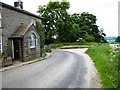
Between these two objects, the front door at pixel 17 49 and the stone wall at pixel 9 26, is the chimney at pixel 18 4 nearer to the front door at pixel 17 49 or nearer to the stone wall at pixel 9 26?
the stone wall at pixel 9 26

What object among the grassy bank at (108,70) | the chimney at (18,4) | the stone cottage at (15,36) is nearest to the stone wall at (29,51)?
the stone cottage at (15,36)

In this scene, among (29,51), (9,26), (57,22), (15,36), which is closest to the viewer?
(9,26)

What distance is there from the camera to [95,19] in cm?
8900

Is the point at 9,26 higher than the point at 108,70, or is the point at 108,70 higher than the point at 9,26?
the point at 9,26

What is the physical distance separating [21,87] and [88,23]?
74.9 m

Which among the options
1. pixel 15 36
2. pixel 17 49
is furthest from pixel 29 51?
pixel 15 36

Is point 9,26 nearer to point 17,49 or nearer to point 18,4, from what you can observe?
point 17,49

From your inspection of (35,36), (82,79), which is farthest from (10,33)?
(82,79)

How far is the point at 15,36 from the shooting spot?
26.0 m

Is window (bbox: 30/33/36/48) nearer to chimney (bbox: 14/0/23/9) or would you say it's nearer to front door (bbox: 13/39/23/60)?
front door (bbox: 13/39/23/60)

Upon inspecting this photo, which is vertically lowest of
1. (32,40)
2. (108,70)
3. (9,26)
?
(108,70)

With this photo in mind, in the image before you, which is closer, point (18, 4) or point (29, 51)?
point (29, 51)

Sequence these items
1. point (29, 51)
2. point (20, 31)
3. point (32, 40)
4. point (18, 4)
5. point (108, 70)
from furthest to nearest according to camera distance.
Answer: point (18, 4)
point (32, 40)
point (29, 51)
point (20, 31)
point (108, 70)

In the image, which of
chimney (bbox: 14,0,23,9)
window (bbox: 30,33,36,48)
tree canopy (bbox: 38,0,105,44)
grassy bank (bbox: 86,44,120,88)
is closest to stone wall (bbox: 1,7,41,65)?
window (bbox: 30,33,36,48)
